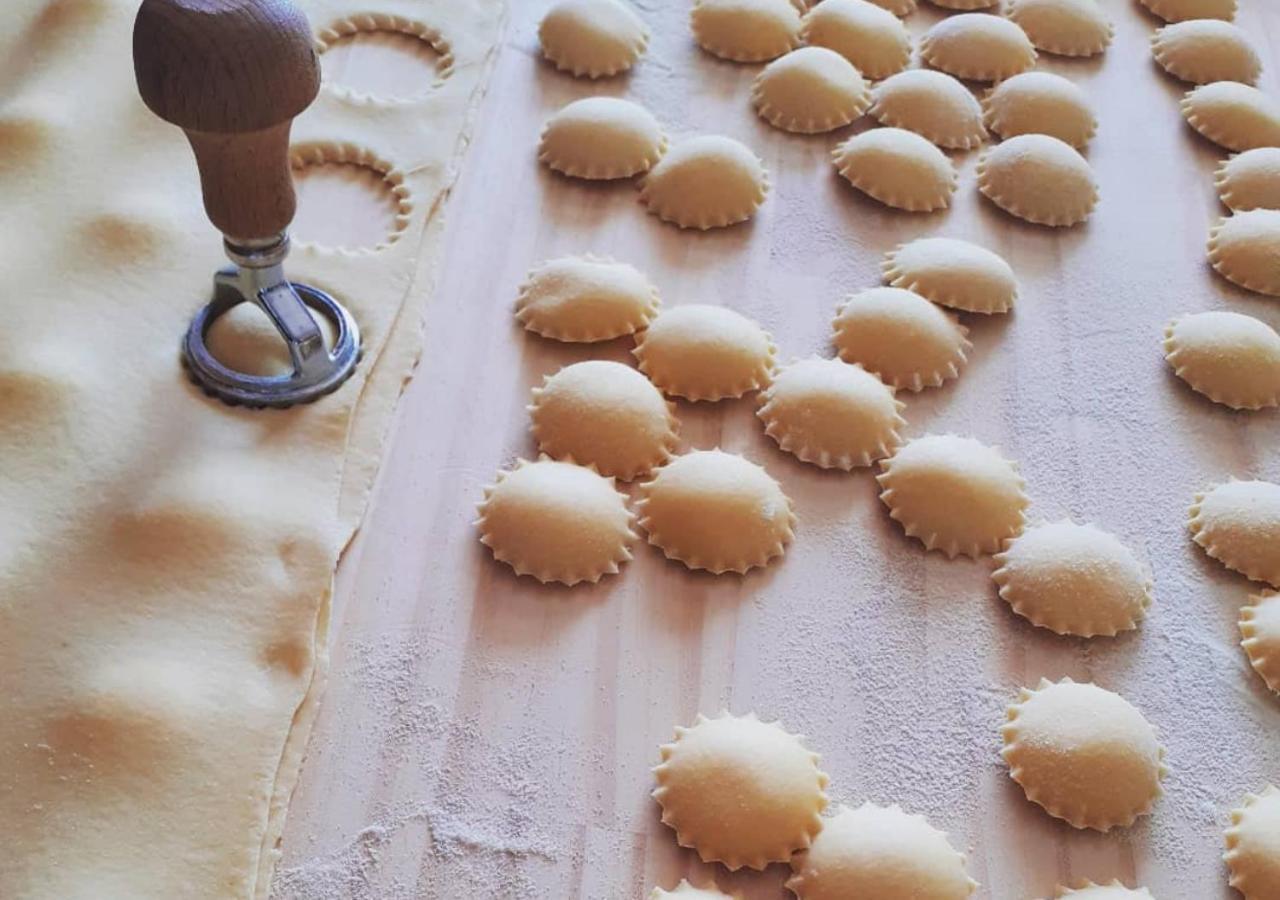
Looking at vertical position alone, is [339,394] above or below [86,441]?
above

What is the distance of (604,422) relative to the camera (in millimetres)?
1288

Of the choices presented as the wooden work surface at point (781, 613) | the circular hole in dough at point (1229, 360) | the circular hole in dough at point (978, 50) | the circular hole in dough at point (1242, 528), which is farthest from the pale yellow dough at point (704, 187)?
the circular hole in dough at point (1242, 528)

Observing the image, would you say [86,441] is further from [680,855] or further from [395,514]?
[680,855]

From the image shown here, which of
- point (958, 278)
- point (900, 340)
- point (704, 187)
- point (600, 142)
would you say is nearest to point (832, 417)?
point (900, 340)

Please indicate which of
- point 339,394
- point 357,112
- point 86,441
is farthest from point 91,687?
point 357,112

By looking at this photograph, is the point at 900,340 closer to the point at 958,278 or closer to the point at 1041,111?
the point at 958,278

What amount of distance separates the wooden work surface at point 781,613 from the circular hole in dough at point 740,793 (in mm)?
20

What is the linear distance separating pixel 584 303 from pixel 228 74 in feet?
1.55

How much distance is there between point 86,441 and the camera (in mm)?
1188

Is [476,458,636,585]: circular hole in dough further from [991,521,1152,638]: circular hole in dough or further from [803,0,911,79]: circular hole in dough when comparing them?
[803,0,911,79]: circular hole in dough

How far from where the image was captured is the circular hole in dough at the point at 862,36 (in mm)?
1790

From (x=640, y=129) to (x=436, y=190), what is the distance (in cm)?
26

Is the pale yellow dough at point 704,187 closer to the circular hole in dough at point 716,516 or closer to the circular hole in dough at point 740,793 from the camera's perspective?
the circular hole in dough at point 716,516

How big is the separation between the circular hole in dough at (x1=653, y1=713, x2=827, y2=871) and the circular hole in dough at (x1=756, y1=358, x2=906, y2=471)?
13.3 inches
